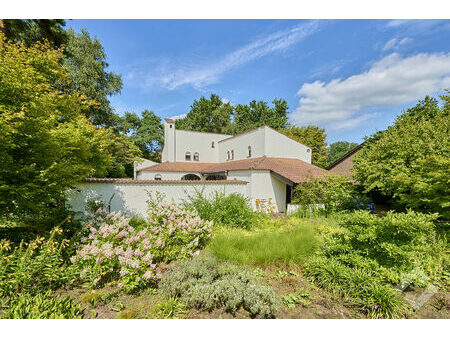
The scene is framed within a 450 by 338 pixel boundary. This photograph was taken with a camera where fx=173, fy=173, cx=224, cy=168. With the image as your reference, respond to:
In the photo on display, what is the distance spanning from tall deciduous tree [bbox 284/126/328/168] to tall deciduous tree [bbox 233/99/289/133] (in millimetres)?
10358

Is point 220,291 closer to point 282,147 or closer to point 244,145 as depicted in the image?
point 282,147

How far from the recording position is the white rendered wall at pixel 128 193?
800 centimetres

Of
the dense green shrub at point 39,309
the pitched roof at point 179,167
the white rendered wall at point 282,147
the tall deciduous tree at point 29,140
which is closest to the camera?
the dense green shrub at point 39,309

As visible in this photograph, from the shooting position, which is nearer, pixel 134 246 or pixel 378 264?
pixel 378 264

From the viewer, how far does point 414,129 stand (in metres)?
8.84

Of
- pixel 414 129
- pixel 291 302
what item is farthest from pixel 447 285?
pixel 414 129

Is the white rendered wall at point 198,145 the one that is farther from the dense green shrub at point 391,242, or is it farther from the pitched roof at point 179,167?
the dense green shrub at point 391,242

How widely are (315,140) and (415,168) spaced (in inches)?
988

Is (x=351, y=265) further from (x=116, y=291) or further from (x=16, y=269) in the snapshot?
(x=16, y=269)

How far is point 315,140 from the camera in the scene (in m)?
30.7

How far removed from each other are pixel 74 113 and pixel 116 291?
20.0 feet

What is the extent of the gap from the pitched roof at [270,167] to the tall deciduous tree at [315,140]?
13.5 m

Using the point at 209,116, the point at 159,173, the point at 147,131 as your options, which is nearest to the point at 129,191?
the point at 159,173

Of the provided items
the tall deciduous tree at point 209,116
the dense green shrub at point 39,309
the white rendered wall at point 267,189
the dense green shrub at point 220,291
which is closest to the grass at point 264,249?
the dense green shrub at point 220,291
